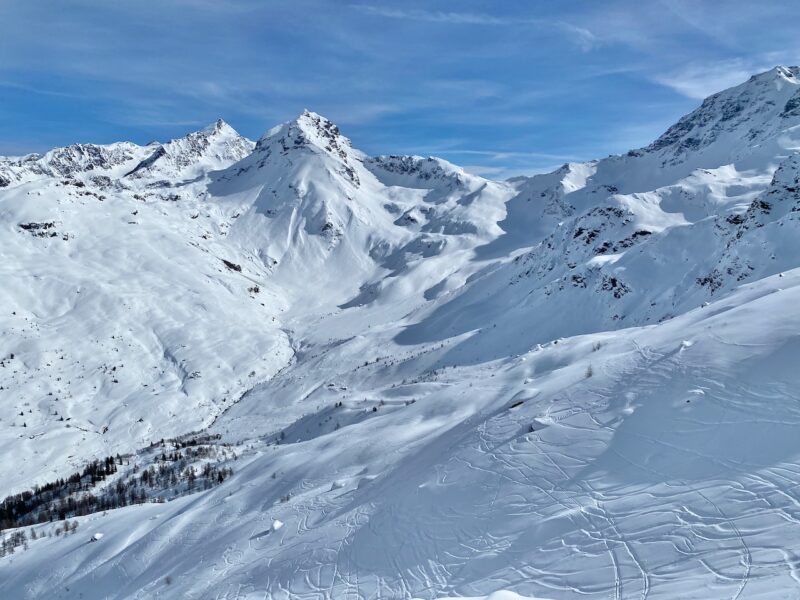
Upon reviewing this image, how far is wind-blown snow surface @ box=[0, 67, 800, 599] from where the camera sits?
9992 mm

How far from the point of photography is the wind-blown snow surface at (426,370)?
9.99 meters

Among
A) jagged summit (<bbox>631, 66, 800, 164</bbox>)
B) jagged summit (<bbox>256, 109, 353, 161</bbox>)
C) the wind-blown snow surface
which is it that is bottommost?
the wind-blown snow surface

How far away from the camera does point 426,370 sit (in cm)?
5453

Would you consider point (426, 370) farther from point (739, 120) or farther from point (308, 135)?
point (739, 120)

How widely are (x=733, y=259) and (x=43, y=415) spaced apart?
229 feet

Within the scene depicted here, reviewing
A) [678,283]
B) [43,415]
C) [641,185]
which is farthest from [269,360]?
[641,185]

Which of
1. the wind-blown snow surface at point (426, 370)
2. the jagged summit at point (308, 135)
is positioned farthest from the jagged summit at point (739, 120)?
the jagged summit at point (308, 135)

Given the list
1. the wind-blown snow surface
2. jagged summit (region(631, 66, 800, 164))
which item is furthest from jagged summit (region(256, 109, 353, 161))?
jagged summit (region(631, 66, 800, 164))

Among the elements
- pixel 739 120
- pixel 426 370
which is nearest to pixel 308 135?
pixel 739 120

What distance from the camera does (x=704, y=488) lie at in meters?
9.41

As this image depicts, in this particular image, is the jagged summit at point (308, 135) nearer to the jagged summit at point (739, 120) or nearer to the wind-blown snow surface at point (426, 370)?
the wind-blown snow surface at point (426, 370)

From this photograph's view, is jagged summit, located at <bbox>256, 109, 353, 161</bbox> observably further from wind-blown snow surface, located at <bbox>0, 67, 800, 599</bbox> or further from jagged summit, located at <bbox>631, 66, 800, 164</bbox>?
jagged summit, located at <bbox>631, 66, 800, 164</bbox>

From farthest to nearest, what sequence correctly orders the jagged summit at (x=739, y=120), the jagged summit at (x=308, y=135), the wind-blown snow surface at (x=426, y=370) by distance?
the jagged summit at (x=308, y=135)
the jagged summit at (x=739, y=120)
the wind-blown snow surface at (x=426, y=370)

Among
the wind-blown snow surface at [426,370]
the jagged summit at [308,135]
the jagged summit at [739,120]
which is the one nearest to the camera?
the wind-blown snow surface at [426,370]
